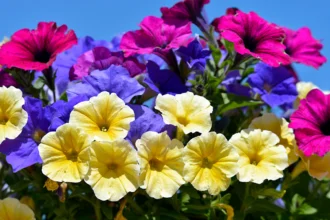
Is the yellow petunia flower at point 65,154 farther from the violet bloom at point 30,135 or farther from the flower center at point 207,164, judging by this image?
the flower center at point 207,164

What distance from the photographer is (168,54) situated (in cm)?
118

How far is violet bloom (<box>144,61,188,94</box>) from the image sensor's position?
3.69 feet

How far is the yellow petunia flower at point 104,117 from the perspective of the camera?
976 mm

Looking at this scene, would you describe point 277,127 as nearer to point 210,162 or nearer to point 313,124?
point 313,124

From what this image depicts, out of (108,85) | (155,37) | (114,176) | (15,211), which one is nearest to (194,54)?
(155,37)

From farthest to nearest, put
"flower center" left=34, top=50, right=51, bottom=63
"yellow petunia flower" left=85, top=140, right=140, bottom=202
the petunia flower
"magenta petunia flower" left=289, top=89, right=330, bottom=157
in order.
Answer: the petunia flower
"flower center" left=34, top=50, right=51, bottom=63
"magenta petunia flower" left=289, top=89, right=330, bottom=157
"yellow petunia flower" left=85, top=140, right=140, bottom=202

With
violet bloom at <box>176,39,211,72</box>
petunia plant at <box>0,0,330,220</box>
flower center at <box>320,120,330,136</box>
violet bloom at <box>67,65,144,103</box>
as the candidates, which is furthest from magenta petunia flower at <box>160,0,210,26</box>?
flower center at <box>320,120,330,136</box>

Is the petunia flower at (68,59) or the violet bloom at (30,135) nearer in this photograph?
the violet bloom at (30,135)

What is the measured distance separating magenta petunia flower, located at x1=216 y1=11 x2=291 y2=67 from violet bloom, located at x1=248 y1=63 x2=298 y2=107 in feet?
0.31

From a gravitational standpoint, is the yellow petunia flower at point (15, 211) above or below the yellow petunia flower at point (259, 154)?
below

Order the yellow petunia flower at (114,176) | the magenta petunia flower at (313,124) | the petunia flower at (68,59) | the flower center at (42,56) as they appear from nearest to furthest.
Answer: the yellow petunia flower at (114,176) → the magenta petunia flower at (313,124) → the flower center at (42,56) → the petunia flower at (68,59)

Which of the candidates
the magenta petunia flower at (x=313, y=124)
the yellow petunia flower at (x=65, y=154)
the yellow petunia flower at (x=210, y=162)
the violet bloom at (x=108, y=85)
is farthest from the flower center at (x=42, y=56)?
the magenta petunia flower at (x=313, y=124)

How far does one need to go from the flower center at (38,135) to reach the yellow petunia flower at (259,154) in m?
0.30

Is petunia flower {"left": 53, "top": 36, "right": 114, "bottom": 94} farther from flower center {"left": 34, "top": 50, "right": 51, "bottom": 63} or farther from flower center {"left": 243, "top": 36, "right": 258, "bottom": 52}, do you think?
flower center {"left": 243, "top": 36, "right": 258, "bottom": 52}
